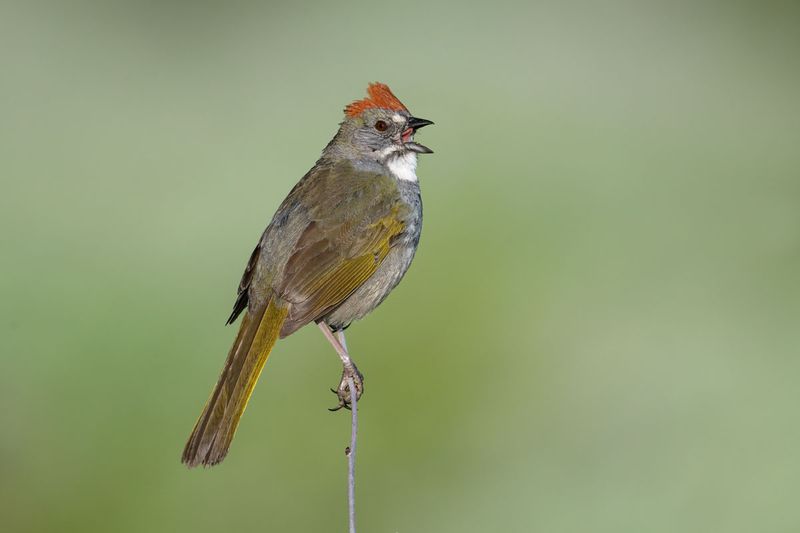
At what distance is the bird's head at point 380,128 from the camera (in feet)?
17.2

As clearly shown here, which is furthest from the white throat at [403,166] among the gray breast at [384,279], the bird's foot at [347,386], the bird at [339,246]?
the bird's foot at [347,386]

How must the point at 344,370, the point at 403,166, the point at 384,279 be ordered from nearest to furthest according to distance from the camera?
1. the point at 344,370
2. the point at 384,279
3. the point at 403,166

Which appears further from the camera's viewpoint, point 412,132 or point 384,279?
point 412,132

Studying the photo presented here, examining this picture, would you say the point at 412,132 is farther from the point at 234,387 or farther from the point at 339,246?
the point at 234,387

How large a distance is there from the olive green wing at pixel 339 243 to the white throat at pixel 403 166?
0.32 feet

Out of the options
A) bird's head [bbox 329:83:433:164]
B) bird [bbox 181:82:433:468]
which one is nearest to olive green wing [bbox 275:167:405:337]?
bird [bbox 181:82:433:468]

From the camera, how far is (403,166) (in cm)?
521

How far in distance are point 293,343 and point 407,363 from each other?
0.90m

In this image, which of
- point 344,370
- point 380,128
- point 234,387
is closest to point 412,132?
point 380,128

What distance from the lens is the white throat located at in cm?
519

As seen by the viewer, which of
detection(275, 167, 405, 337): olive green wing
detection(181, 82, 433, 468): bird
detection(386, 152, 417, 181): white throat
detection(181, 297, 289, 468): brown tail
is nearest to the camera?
detection(181, 297, 289, 468): brown tail

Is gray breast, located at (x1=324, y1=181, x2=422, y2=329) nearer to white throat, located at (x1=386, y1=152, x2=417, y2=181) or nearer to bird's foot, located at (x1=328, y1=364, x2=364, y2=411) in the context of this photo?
A: white throat, located at (x1=386, y1=152, x2=417, y2=181)

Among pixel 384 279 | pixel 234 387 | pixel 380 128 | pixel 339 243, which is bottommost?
pixel 234 387

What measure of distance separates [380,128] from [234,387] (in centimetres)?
173
